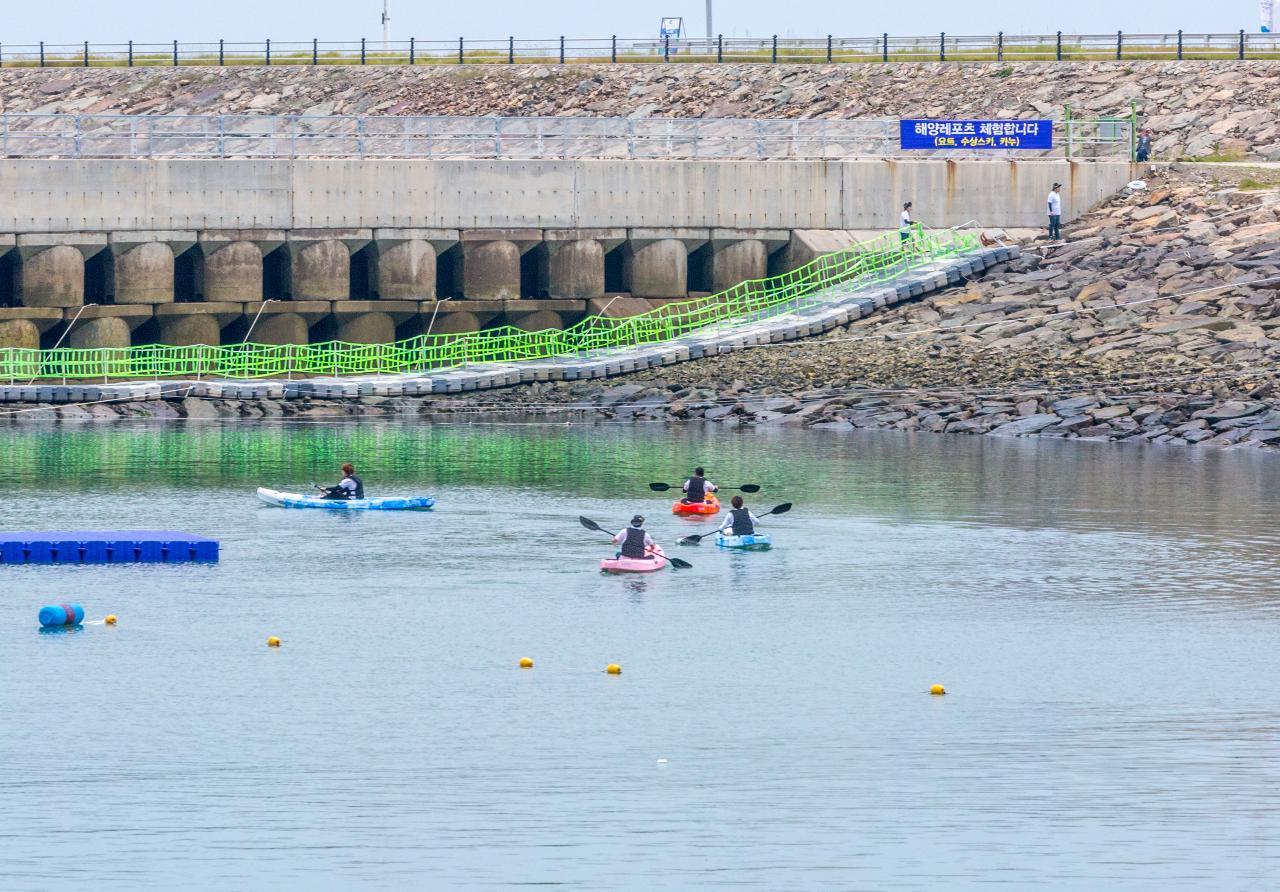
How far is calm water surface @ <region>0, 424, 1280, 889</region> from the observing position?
64.5 feet

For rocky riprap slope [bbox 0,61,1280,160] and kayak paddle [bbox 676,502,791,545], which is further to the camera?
rocky riprap slope [bbox 0,61,1280,160]

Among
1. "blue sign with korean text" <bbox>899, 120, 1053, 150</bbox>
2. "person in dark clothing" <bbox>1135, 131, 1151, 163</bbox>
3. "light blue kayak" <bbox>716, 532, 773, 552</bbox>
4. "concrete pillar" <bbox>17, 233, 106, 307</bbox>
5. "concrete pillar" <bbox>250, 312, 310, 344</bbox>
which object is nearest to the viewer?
"light blue kayak" <bbox>716, 532, 773, 552</bbox>

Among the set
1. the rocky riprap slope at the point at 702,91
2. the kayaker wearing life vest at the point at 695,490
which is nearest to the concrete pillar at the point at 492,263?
the rocky riprap slope at the point at 702,91

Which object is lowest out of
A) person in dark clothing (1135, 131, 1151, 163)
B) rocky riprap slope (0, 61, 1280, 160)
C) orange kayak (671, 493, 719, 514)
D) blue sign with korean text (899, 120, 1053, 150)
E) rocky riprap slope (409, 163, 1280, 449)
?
orange kayak (671, 493, 719, 514)

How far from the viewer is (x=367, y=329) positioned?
64.6m

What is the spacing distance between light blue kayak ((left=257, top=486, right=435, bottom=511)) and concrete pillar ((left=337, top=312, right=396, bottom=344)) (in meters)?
22.0

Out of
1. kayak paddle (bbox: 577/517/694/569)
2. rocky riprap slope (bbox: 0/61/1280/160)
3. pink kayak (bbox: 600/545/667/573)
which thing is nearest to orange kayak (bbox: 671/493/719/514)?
kayak paddle (bbox: 577/517/694/569)

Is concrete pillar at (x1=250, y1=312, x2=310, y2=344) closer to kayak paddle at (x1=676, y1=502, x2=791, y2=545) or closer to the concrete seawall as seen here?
the concrete seawall

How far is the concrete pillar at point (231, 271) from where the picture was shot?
62.2 meters

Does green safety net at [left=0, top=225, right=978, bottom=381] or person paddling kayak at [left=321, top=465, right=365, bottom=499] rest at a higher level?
green safety net at [left=0, top=225, right=978, bottom=381]

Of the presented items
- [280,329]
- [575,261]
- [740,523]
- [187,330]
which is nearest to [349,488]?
[740,523]

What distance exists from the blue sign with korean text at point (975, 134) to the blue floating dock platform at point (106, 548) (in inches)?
1481

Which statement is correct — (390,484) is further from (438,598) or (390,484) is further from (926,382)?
(926,382)

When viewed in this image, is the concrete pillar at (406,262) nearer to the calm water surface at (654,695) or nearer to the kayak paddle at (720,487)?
the calm water surface at (654,695)
